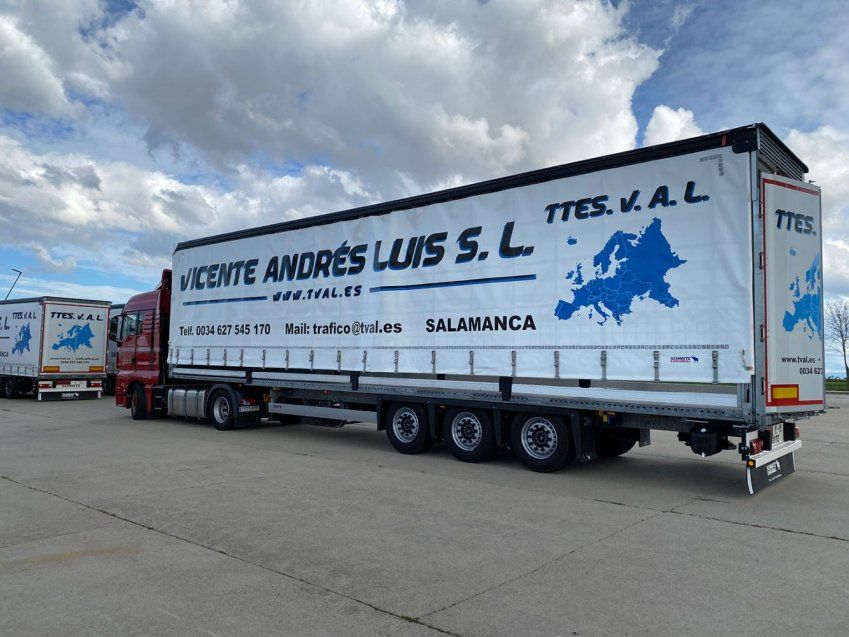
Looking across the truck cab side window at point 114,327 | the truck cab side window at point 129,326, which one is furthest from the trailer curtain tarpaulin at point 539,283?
the truck cab side window at point 114,327

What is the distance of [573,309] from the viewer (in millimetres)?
8703

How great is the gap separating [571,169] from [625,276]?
1.78 m

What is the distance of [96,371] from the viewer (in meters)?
25.3

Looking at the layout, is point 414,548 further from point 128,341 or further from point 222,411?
point 128,341

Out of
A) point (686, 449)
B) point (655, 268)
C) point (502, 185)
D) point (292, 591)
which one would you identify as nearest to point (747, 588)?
point (292, 591)

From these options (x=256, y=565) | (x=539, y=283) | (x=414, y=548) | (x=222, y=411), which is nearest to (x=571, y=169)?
(x=539, y=283)

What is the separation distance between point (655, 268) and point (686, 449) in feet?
17.8

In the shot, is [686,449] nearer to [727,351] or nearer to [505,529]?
[727,351]

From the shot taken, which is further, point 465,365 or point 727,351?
point 465,365

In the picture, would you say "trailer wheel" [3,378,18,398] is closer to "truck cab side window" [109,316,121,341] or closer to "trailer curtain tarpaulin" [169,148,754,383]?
Result: "truck cab side window" [109,316,121,341]

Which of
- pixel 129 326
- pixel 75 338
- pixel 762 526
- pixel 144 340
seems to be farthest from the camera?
→ pixel 75 338

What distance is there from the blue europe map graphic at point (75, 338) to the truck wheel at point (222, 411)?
42.0ft

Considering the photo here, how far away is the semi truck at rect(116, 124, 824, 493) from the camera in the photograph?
754 cm

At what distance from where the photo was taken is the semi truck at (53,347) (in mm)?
23938
